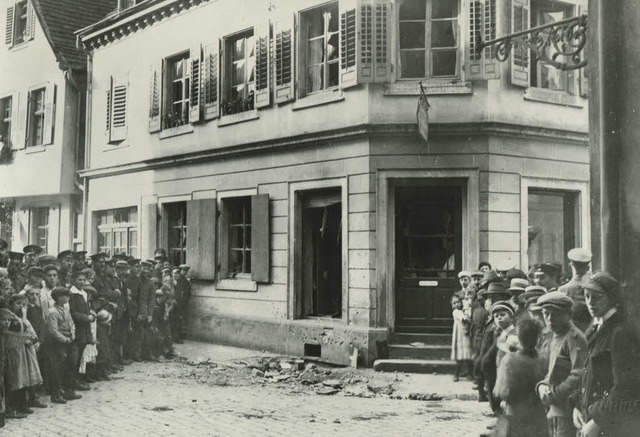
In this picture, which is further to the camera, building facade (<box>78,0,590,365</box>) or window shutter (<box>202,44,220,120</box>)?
window shutter (<box>202,44,220,120</box>)

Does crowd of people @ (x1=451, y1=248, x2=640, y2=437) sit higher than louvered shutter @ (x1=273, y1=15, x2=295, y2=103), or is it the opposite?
louvered shutter @ (x1=273, y1=15, x2=295, y2=103)

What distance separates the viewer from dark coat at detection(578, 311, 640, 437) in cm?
428

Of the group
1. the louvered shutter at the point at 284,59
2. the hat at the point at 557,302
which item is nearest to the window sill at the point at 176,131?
the louvered shutter at the point at 284,59

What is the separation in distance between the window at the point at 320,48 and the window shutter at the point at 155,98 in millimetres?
5016

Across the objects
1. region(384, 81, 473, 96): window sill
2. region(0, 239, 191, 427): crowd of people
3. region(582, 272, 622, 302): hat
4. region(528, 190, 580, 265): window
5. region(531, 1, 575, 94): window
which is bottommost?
region(0, 239, 191, 427): crowd of people

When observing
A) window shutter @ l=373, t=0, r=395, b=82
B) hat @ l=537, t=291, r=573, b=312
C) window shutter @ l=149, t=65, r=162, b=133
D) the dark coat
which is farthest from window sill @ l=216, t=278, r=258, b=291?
the dark coat

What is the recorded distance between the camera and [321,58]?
14.3 meters

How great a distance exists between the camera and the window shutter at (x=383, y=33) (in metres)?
12.9

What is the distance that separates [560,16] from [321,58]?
4416 mm

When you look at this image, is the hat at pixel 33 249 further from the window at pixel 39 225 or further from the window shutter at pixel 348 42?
the window at pixel 39 225

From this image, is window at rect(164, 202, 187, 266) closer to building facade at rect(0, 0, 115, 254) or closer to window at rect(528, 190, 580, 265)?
building facade at rect(0, 0, 115, 254)

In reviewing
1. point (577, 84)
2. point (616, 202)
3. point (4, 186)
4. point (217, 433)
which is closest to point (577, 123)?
point (577, 84)

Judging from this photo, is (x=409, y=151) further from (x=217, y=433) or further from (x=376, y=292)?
(x=217, y=433)

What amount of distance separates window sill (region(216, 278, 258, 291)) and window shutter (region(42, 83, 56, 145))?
27.3 feet
